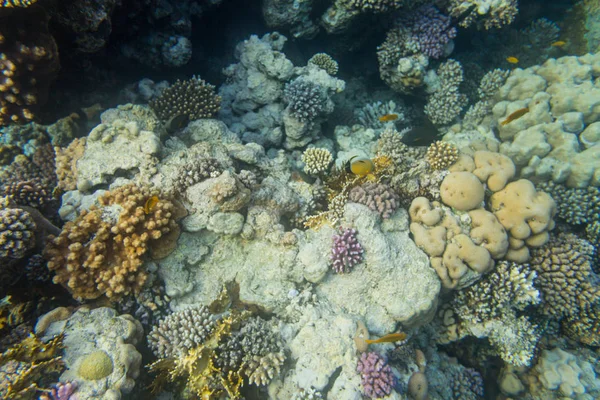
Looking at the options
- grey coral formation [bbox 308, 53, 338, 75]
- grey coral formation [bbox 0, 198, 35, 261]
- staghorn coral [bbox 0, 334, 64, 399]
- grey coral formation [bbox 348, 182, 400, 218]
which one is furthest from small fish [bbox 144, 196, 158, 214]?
grey coral formation [bbox 308, 53, 338, 75]

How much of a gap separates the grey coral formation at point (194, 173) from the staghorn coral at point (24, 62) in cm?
233

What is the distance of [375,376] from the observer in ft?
12.5

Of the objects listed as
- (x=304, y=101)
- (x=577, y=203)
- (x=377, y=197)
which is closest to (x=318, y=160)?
(x=304, y=101)

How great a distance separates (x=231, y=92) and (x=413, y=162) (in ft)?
13.7

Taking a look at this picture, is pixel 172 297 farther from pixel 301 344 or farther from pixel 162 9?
pixel 162 9

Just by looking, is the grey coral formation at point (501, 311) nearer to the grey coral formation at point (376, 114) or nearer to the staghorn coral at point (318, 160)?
the staghorn coral at point (318, 160)

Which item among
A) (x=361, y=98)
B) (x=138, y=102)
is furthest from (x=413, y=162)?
(x=138, y=102)

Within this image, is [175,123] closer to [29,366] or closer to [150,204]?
[150,204]

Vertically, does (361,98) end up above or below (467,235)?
above

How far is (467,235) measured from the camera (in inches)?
190

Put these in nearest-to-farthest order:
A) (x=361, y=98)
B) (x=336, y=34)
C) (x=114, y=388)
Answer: (x=114, y=388)
(x=336, y=34)
(x=361, y=98)

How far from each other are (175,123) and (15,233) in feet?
8.68

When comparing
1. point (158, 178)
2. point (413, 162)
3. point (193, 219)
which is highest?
point (158, 178)

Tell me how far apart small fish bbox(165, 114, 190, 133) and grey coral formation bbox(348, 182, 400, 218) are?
307cm
